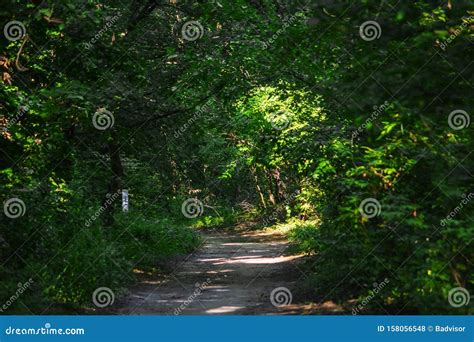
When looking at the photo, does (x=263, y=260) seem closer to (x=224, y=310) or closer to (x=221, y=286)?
(x=221, y=286)

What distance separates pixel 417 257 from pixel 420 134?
6.64ft

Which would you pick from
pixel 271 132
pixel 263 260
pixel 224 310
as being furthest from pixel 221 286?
pixel 263 260

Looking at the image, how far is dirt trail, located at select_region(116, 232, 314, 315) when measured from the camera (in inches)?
517

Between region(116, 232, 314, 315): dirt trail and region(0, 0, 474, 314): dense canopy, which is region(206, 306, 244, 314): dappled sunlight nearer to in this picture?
region(116, 232, 314, 315): dirt trail

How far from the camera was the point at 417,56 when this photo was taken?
11.1 metres

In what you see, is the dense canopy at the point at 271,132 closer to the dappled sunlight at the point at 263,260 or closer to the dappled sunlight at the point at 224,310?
the dappled sunlight at the point at 224,310

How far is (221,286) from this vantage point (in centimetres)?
1728

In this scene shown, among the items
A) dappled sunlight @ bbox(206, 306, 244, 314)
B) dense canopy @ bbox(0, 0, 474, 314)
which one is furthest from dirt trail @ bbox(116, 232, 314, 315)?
dense canopy @ bbox(0, 0, 474, 314)

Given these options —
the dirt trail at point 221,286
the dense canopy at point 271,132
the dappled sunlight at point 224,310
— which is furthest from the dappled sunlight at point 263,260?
the dappled sunlight at point 224,310

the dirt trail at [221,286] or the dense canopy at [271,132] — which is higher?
the dense canopy at [271,132]

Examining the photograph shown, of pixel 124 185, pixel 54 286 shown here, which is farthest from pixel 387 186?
pixel 124 185

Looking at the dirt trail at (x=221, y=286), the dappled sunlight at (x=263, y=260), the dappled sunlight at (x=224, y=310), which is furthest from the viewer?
the dappled sunlight at (x=263, y=260)

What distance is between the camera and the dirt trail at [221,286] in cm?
1313

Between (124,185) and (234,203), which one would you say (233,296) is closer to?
(124,185)
